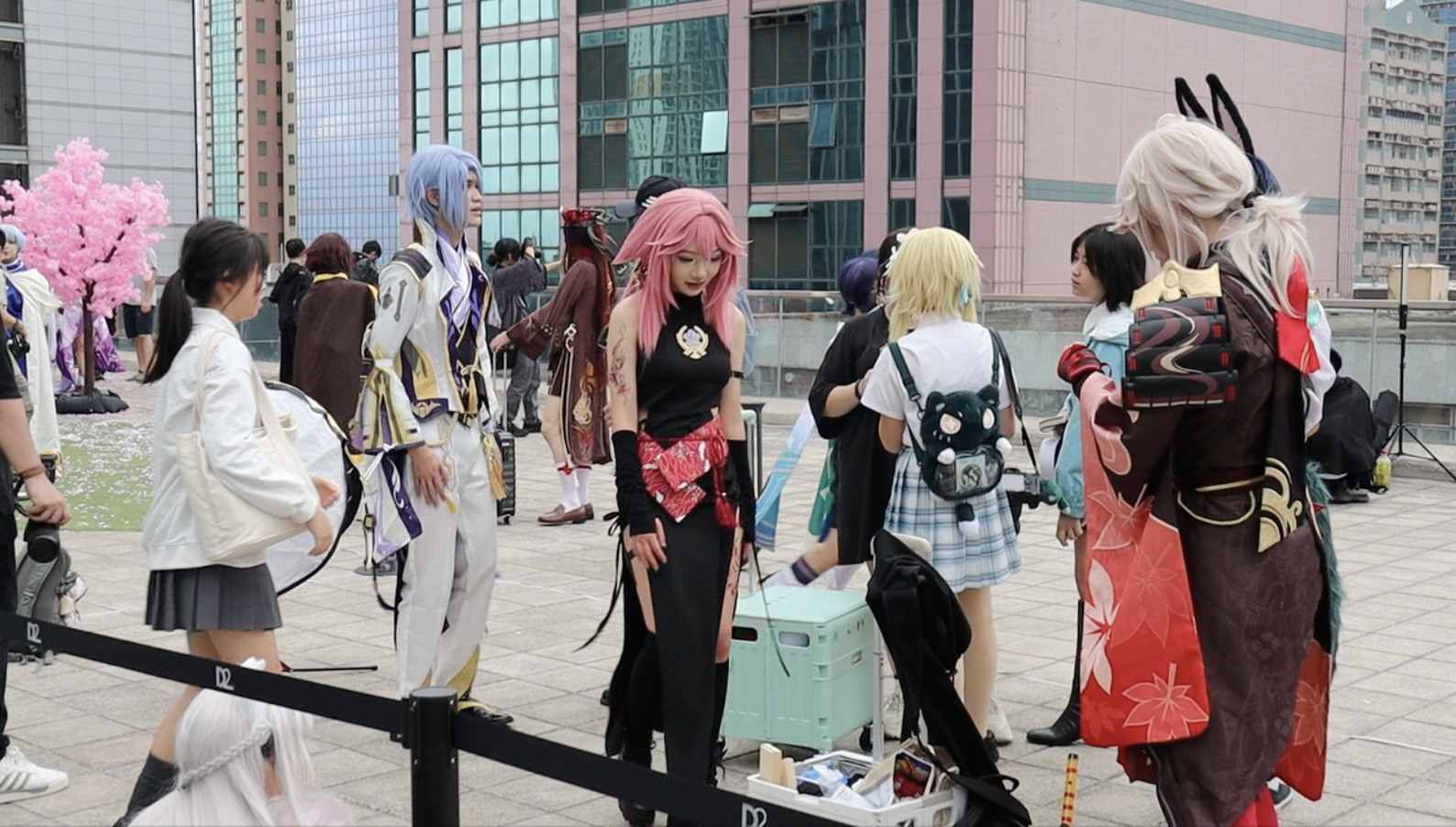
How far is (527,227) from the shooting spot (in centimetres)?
5291

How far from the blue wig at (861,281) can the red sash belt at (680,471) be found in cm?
192

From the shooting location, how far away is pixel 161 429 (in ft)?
14.6

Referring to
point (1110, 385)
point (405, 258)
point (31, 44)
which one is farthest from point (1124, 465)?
point (31, 44)

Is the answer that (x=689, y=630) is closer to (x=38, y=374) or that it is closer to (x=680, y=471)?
(x=680, y=471)

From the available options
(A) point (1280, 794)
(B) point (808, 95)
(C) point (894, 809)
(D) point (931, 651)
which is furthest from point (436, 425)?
(B) point (808, 95)

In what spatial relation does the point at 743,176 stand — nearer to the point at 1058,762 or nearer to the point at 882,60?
the point at 882,60

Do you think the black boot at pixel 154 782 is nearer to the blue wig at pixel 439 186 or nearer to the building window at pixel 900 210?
the blue wig at pixel 439 186

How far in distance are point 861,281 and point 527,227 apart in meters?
47.4

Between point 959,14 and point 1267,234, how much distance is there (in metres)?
37.6

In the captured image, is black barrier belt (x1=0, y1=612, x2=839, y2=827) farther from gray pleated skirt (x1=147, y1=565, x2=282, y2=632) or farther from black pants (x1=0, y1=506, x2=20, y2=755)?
black pants (x1=0, y1=506, x2=20, y2=755)

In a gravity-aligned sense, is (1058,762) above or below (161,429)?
below

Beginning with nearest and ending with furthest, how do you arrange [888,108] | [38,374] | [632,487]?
[632,487] < [38,374] < [888,108]

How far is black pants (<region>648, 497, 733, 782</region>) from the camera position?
4594mm

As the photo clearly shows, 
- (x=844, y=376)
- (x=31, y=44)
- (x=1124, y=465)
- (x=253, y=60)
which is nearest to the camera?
(x=1124, y=465)
